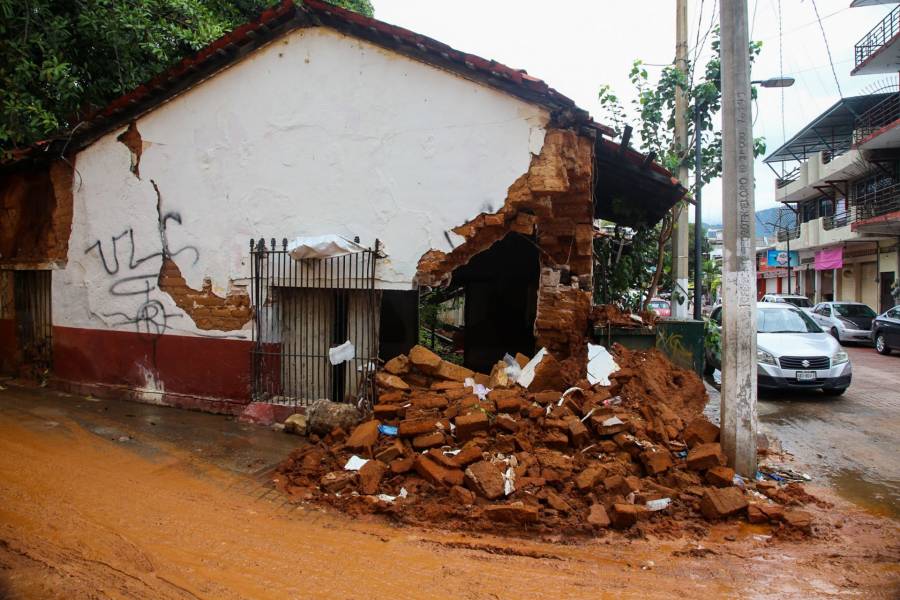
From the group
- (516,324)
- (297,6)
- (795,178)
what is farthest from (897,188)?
(297,6)

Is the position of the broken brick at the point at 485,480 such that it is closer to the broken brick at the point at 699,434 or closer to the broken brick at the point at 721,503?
the broken brick at the point at 721,503

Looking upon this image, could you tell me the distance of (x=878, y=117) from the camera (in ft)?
→ 74.8

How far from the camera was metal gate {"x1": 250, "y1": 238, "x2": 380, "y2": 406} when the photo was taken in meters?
7.16

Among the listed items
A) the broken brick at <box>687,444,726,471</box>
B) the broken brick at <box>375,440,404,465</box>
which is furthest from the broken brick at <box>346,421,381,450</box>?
the broken brick at <box>687,444,726,471</box>

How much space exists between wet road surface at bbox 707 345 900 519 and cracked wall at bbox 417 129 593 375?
115 inches

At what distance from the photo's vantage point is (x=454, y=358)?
13.3 m

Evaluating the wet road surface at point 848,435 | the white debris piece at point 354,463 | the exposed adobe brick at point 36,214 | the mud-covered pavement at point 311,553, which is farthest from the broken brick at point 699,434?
the exposed adobe brick at point 36,214

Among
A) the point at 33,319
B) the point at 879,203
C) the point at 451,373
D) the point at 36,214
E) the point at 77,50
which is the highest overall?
the point at 77,50

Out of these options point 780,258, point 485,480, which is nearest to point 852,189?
point 780,258

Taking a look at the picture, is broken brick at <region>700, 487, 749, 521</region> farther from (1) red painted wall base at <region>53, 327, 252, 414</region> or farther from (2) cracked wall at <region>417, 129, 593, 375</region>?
(1) red painted wall base at <region>53, 327, 252, 414</region>

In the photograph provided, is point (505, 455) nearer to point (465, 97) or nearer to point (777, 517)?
point (777, 517)

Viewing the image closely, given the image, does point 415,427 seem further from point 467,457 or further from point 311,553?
point 311,553

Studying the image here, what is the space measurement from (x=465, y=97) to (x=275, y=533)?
5075mm

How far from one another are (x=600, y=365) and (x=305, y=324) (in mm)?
3880
